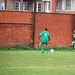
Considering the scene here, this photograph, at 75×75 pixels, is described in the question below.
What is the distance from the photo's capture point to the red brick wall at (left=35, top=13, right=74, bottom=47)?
4041cm

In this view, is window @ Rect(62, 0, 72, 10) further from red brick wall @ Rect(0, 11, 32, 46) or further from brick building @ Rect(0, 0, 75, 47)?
red brick wall @ Rect(0, 11, 32, 46)

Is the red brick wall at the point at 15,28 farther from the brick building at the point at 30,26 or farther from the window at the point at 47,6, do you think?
the window at the point at 47,6

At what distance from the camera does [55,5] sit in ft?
192

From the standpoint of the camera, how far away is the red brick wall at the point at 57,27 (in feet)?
133

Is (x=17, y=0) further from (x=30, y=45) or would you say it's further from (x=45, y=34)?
(x=45, y=34)

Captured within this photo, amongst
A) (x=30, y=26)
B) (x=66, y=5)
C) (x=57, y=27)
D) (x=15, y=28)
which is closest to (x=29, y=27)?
(x=30, y=26)

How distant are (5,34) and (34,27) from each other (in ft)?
8.75

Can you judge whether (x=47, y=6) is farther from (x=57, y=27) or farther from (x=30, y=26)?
(x=30, y=26)

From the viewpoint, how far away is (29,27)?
132 feet

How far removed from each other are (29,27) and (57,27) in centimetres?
256

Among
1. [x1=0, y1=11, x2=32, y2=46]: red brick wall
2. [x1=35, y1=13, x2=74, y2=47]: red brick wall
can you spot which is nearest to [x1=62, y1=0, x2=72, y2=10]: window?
[x1=35, y1=13, x2=74, y2=47]: red brick wall

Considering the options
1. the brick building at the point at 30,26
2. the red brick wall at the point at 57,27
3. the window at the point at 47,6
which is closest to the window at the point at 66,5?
the window at the point at 47,6

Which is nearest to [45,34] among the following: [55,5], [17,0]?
[55,5]

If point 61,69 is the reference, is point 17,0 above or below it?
above
